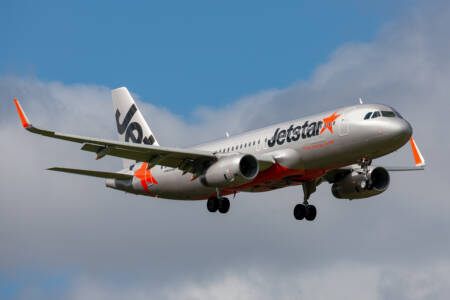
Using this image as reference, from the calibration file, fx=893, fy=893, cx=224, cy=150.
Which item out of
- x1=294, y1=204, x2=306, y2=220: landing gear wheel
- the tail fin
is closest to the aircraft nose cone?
x1=294, y1=204, x2=306, y2=220: landing gear wheel

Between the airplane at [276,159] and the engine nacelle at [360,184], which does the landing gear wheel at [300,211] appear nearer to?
the airplane at [276,159]

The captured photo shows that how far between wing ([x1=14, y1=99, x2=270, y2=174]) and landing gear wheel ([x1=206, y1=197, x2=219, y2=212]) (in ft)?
6.81

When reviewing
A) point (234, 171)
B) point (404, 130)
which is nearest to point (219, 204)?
point (234, 171)

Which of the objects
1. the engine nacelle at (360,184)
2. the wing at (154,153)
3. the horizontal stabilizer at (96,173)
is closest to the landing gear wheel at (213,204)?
the wing at (154,153)

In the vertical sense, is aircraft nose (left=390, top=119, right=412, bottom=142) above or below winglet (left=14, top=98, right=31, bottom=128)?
above

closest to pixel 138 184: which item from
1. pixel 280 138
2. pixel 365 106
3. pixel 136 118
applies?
pixel 136 118

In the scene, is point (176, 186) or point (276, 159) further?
point (176, 186)

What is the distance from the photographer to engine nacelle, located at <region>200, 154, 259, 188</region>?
1826 inches

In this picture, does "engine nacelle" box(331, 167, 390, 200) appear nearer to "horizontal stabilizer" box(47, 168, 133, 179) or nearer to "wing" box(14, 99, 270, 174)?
"wing" box(14, 99, 270, 174)

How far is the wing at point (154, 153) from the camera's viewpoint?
45.4 m

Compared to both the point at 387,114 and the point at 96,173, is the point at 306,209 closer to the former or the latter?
the point at 387,114

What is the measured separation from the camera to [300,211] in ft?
173

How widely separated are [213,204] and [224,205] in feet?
2.06

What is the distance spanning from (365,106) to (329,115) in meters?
1.90
